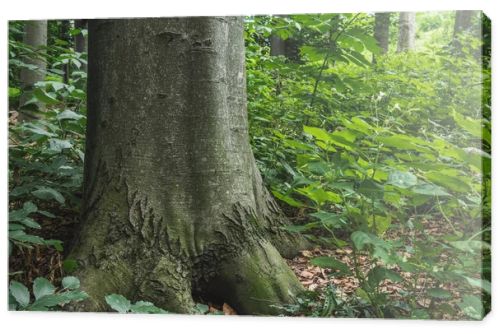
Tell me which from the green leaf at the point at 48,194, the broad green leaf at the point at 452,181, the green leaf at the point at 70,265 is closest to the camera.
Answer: the broad green leaf at the point at 452,181

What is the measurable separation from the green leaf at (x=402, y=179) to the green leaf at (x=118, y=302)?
1.12 metres

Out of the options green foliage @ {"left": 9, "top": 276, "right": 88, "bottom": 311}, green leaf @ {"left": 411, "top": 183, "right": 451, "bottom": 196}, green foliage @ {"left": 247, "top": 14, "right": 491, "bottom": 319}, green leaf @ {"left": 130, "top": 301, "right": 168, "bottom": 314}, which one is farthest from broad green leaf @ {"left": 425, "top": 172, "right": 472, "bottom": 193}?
green foliage @ {"left": 9, "top": 276, "right": 88, "bottom": 311}

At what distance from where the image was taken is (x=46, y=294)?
225 centimetres

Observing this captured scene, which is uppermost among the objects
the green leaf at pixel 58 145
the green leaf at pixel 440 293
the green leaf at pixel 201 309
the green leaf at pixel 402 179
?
the green leaf at pixel 402 179

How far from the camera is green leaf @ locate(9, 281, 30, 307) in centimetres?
235

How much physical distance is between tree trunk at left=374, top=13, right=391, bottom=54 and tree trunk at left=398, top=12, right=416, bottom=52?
0.26 feet

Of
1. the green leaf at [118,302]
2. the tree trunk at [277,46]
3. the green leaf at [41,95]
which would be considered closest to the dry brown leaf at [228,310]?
the green leaf at [118,302]

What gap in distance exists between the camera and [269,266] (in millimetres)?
2424

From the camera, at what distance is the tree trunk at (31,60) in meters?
3.04

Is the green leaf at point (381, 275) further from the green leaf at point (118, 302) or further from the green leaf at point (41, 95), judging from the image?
the green leaf at point (41, 95)

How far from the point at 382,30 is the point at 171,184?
1.64 metres

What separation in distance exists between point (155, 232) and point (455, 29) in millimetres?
1582
